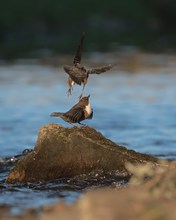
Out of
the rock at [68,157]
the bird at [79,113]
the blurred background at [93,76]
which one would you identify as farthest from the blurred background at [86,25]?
the rock at [68,157]

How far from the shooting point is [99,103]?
18000 millimetres

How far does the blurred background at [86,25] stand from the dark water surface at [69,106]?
340 inches

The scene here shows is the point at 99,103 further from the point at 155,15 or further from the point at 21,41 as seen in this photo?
the point at 155,15

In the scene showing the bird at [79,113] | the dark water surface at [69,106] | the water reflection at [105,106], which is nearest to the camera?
the dark water surface at [69,106]

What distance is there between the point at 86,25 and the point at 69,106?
2868 cm

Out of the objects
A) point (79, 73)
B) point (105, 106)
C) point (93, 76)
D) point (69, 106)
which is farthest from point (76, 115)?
point (93, 76)

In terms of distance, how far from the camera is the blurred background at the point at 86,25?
34.6 metres

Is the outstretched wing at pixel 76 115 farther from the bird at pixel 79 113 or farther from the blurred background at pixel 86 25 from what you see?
the blurred background at pixel 86 25

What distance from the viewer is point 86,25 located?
45.6m

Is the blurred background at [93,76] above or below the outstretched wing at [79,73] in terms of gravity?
above

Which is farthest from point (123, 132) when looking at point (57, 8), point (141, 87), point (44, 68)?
point (57, 8)

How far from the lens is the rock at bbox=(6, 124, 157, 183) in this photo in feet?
29.8

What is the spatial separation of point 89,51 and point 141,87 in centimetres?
1106

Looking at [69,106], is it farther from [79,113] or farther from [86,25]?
[86,25]
